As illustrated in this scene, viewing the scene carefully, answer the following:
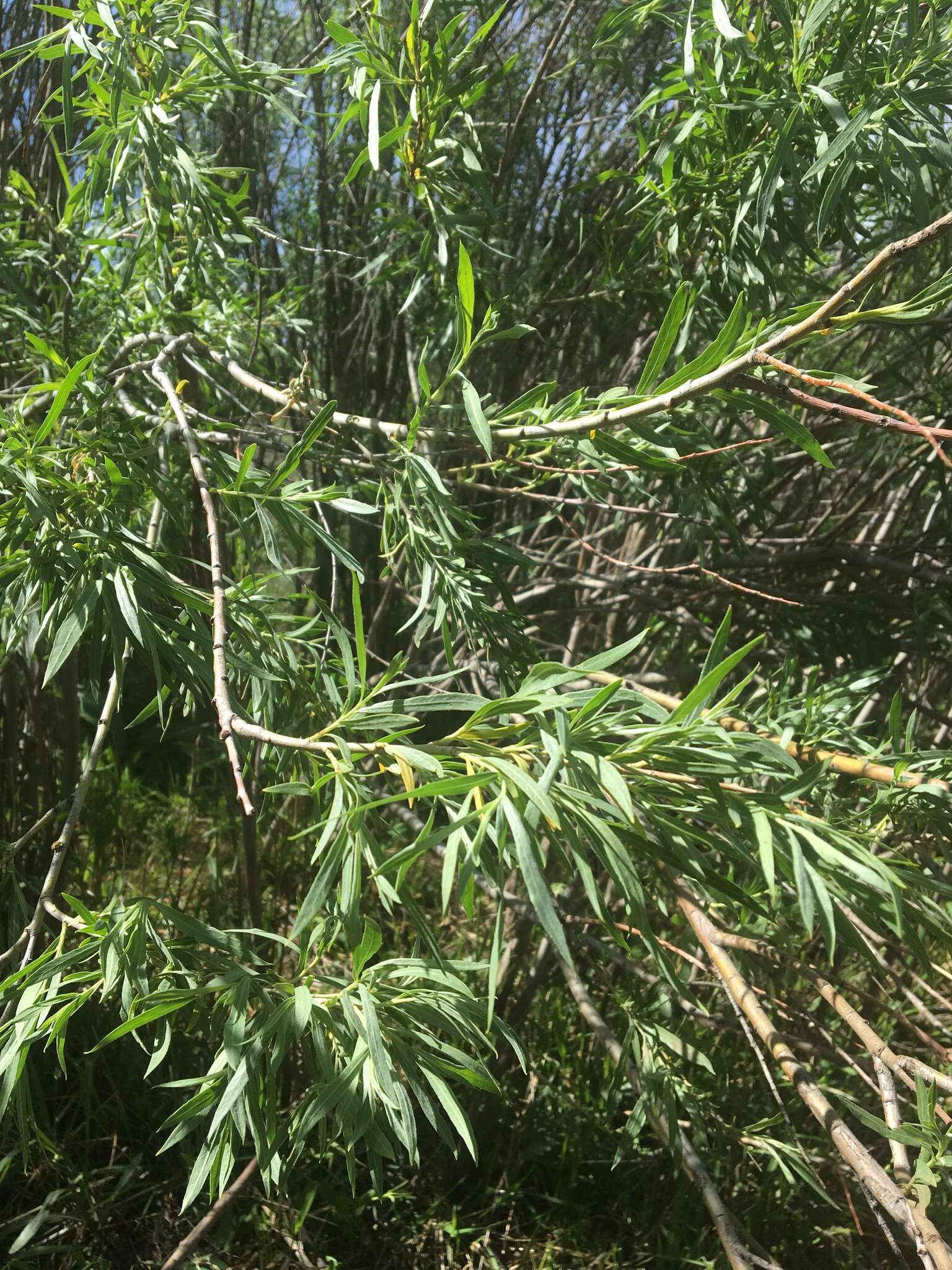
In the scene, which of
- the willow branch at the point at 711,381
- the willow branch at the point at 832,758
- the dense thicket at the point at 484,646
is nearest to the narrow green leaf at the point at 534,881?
the dense thicket at the point at 484,646

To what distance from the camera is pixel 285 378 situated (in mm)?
2162

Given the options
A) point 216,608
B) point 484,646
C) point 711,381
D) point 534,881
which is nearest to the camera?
point 534,881

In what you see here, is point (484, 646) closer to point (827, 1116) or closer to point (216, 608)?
point (216, 608)

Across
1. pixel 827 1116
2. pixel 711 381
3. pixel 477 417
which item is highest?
pixel 711 381

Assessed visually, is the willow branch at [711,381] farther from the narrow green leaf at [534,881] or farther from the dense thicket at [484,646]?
the narrow green leaf at [534,881]

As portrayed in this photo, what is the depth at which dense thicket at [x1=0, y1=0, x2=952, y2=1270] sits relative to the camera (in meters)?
0.68

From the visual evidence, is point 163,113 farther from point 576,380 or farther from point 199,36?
point 576,380

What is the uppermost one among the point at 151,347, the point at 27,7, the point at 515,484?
the point at 27,7

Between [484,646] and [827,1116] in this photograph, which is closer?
[827,1116]

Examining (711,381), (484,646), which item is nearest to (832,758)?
(711,381)

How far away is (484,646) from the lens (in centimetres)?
100

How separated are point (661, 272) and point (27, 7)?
1.11 meters

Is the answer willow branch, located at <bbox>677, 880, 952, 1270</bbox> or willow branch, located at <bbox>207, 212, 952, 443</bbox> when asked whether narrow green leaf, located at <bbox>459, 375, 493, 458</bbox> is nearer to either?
willow branch, located at <bbox>207, 212, 952, 443</bbox>

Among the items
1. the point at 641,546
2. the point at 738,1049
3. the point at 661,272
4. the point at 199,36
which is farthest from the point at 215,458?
the point at 738,1049
